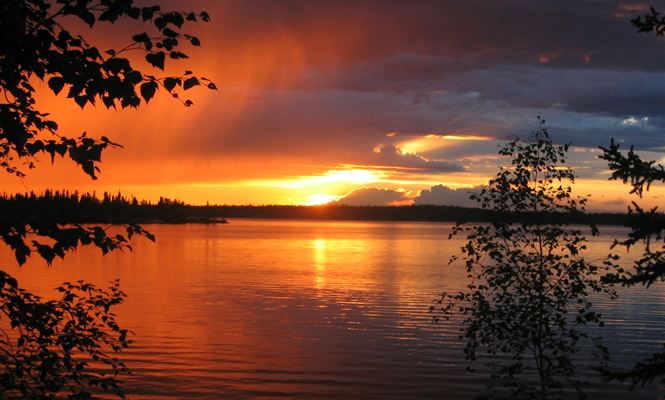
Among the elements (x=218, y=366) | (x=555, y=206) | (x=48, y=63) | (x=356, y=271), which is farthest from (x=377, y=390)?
(x=356, y=271)

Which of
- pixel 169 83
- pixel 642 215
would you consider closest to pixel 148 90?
pixel 169 83

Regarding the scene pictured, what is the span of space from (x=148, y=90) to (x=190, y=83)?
1.13 feet

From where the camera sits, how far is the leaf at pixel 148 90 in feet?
15.5

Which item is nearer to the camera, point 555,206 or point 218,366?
point 555,206

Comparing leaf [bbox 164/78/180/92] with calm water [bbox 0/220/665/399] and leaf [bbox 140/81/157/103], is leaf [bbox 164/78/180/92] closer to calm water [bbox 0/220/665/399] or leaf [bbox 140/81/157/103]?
leaf [bbox 140/81/157/103]

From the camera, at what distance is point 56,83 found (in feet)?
15.5

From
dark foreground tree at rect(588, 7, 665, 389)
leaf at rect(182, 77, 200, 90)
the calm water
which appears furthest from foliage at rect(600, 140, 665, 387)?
the calm water

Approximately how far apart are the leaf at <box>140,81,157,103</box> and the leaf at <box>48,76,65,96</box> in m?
0.63

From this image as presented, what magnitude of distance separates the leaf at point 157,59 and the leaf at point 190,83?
0.22 m

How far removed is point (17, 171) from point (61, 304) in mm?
2032

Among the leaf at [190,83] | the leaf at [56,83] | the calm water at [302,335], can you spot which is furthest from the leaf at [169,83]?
the calm water at [302,335]

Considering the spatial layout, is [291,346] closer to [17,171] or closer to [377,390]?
[377,390]

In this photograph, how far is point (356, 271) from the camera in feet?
157

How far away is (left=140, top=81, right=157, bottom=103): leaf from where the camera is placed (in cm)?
471
